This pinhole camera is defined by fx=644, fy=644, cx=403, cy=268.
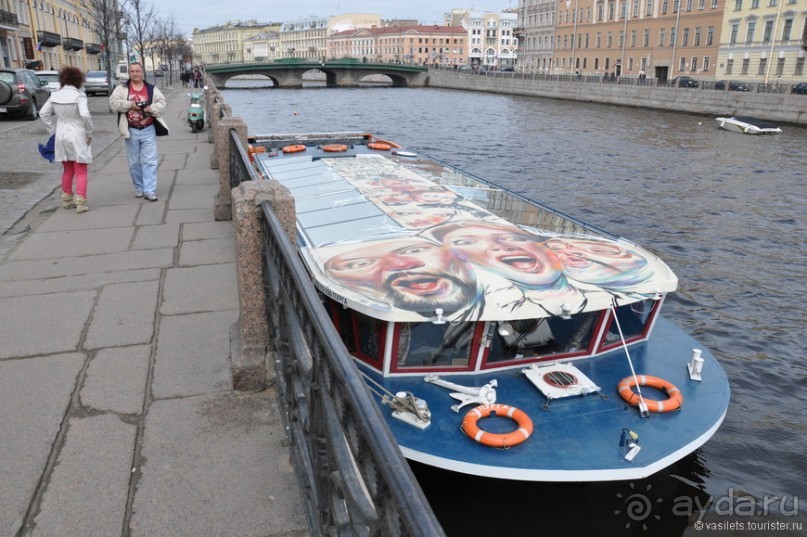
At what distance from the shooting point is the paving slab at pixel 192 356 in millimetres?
3611

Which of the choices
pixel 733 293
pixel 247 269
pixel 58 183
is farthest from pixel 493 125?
pixel 247 269

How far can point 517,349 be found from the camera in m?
5.14

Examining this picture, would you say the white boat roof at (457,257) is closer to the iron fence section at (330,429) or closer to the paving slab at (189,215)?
the paving slab at (189,215)

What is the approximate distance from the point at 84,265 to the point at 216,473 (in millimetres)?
3612

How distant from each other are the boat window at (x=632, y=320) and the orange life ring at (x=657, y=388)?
471 millimetres

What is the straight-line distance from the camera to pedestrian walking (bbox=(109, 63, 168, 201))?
294 inches

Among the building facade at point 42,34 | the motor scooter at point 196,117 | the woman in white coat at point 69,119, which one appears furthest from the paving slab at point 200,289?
the building facade at point 42,34

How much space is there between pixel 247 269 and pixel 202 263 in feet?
8.51

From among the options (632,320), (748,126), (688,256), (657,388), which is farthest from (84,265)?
(748,126)

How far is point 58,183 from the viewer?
31.4 feet

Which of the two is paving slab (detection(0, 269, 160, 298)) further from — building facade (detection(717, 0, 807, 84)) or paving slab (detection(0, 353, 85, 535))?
building facade (detection(717, 0, 807, 84))

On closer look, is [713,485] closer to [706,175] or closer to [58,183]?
[58,183]

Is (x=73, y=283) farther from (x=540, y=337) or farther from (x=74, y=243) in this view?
(x=540, y=337)

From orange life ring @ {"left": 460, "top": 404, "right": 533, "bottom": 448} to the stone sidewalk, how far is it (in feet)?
5.31
